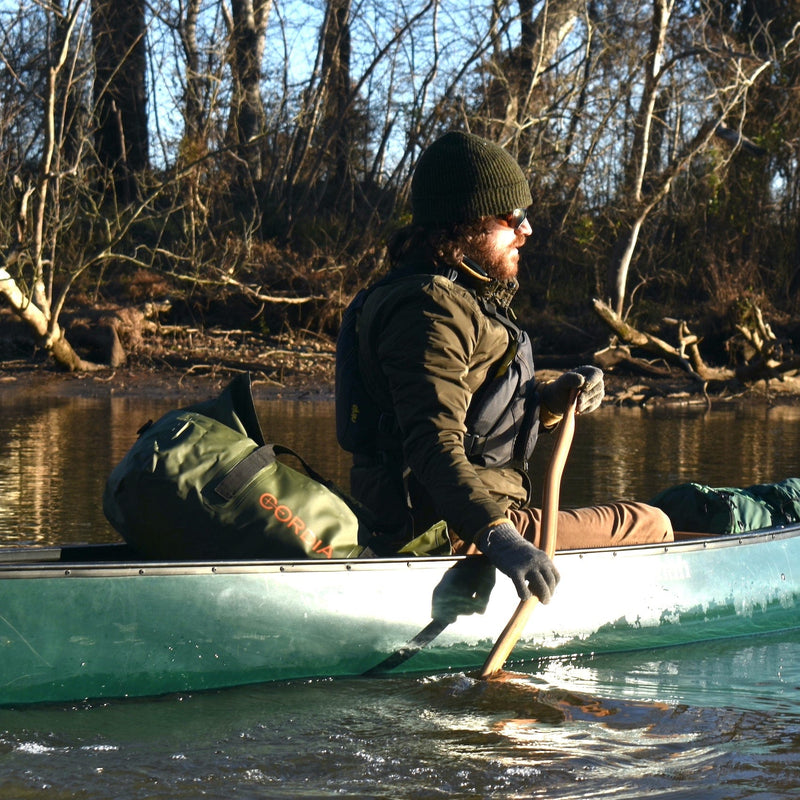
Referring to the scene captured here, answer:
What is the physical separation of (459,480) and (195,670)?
837 mm

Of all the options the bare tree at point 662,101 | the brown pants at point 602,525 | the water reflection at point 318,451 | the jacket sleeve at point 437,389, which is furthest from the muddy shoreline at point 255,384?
the jacket sleeve at point 437,389

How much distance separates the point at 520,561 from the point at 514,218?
0.97 m

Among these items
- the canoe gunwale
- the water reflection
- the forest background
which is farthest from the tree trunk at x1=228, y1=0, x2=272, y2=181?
the canoe gunwale

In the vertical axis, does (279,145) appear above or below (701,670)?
above

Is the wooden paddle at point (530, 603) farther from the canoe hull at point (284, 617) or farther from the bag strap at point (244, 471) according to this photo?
the bag strap at point (244, 471)

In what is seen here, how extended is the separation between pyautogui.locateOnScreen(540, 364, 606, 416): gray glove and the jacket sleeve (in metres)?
0.45

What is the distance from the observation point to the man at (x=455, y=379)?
3.12m

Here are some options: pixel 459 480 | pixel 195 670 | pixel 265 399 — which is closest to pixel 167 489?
pixel 195 670

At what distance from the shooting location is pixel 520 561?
3.07 meters

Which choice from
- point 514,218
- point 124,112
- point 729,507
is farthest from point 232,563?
point 124,112

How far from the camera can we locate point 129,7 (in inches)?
523

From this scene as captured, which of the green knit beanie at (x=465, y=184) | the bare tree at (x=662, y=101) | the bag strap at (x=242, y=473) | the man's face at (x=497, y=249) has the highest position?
the bare tree at (x=662, y=101)

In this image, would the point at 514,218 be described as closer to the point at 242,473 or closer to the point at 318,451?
the point at 242,473

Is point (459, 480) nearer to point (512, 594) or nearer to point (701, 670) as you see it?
point (512, 594)
